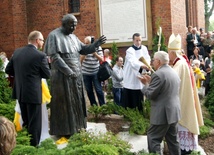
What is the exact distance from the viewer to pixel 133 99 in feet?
23.8

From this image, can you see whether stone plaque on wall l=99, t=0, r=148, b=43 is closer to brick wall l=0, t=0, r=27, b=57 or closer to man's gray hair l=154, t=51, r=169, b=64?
brick wall l=0, t=0, r=27, b=57

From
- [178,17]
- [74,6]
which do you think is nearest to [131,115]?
[178,17]

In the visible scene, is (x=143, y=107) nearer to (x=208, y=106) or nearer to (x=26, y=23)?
(x=208, y=106)

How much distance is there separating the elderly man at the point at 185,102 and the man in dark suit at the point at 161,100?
63 centimetres

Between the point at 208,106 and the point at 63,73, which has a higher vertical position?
the point at 63,73

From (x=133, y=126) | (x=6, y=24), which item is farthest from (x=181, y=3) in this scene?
(x=133, y=126)

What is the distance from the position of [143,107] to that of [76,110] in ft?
5.95

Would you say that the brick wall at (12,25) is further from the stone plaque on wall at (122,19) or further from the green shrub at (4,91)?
the green shrub at (4,91)

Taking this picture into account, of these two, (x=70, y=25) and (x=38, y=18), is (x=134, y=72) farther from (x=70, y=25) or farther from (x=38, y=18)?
(x=38, y=18)

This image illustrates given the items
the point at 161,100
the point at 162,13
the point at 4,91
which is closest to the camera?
the point at 161,100

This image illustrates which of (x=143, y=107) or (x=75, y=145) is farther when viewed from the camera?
(x=143, y=107)

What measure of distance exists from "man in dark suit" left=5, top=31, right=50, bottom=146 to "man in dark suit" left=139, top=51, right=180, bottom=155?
5.72ft

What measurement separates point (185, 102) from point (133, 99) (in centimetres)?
179

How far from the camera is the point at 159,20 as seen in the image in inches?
496
